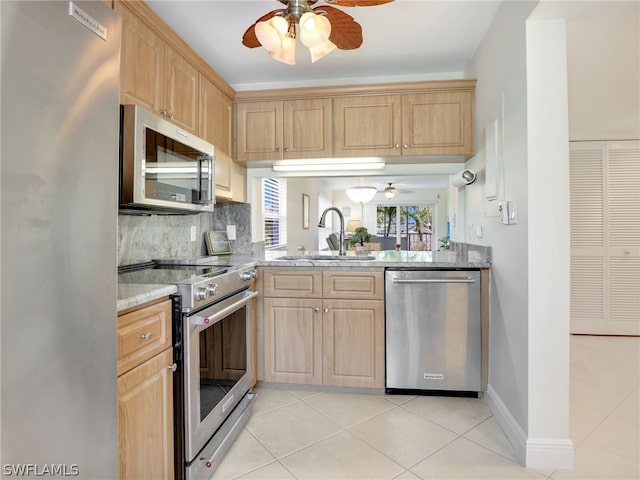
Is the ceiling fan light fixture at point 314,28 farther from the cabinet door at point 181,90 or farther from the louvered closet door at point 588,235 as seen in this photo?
the louvered closet door at point 588,235

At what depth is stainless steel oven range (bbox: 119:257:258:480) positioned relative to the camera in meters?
1.47

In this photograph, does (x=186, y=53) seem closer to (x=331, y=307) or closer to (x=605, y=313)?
(x=331, y=307)

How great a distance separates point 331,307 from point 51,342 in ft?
5.91

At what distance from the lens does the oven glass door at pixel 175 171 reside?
1.66 metres

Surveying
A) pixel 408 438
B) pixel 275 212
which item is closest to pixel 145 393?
pixel 408 438

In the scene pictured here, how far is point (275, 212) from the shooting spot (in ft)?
14.4

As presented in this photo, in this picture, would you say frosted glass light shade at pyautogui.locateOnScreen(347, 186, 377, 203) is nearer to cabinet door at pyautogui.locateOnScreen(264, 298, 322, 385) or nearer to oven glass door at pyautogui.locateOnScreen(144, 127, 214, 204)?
cabinet door at pyautogui.locateOnScreen(264, 298, 322, 385)

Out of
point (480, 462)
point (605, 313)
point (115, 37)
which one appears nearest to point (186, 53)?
point (115, 37)

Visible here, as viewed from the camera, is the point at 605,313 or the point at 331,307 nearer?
the point at 331,307

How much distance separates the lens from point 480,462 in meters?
1.73

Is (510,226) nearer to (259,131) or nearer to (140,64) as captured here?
(259,131)

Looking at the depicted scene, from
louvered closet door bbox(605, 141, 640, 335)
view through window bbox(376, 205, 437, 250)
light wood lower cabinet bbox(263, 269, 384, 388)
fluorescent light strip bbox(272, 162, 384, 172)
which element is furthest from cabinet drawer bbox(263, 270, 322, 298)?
view through window bbox(376, 205, 437, 250)

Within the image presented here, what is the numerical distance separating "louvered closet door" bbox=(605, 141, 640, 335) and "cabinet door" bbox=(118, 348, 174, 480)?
4429 mm

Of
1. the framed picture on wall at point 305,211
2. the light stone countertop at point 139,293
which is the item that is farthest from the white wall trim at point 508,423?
the framed picture on wall at point 305,211
